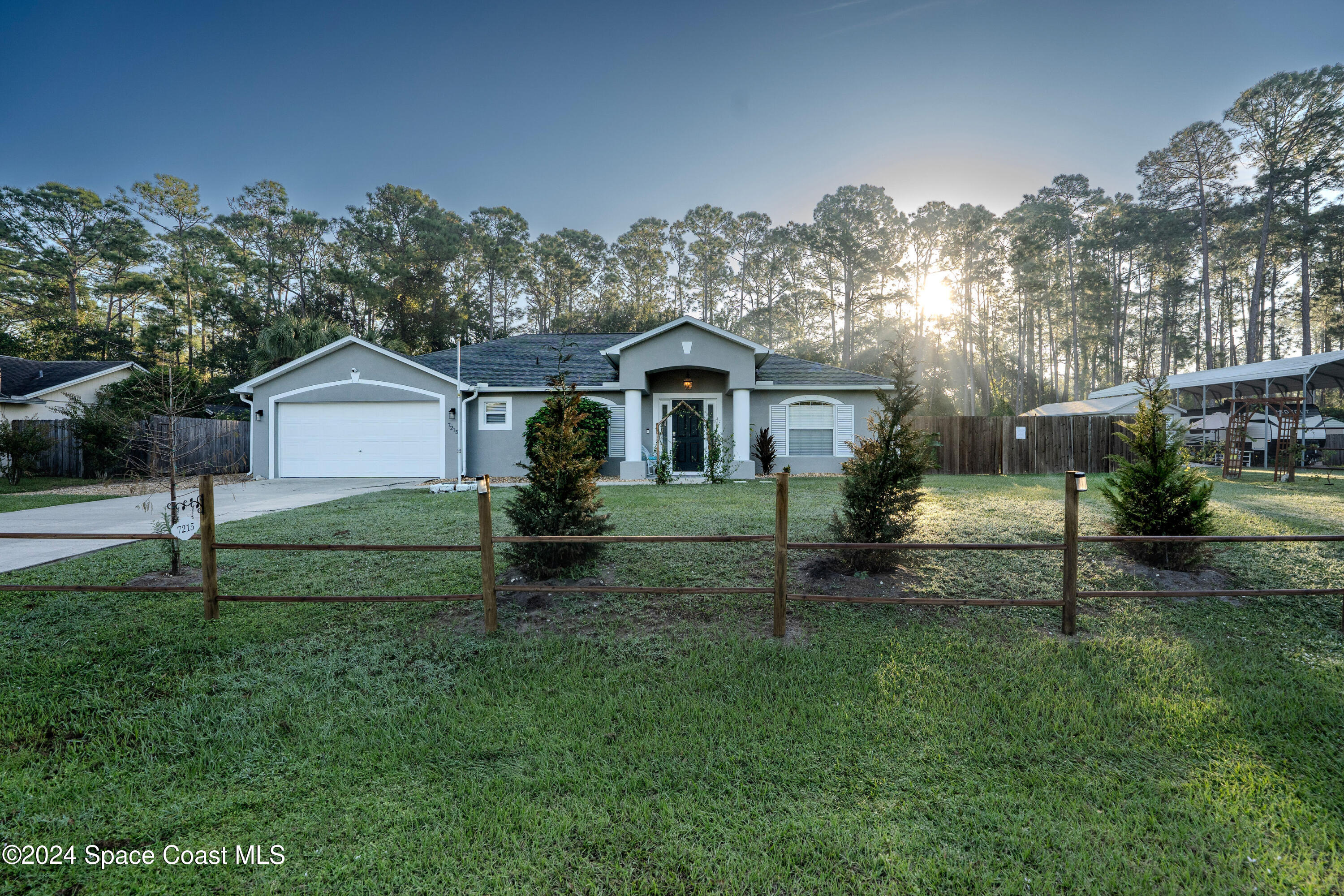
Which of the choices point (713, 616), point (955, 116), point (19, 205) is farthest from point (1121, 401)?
A: point (19, 205)

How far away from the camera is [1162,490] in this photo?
517 cm

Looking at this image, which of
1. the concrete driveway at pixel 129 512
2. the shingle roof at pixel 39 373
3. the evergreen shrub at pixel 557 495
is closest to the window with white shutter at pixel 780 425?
the concrete driveway at pixel 129 512

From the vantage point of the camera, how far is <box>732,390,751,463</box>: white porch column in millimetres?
14586

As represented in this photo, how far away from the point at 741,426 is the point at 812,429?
2498mm

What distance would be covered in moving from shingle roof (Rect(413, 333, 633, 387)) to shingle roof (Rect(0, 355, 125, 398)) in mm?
13821

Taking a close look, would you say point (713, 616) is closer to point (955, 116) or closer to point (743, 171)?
point (955, 116)

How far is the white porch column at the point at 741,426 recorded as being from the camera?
1459 centimetres

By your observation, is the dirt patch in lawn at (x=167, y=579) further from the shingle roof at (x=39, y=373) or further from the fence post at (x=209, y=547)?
the shingle roof at (x=39, y=373)

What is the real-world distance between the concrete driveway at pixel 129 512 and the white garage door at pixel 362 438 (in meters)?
1.00

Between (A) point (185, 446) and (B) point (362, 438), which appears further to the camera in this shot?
(B) point (362, 438)

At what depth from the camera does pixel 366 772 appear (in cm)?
251

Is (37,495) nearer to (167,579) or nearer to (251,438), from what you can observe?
(251,438)

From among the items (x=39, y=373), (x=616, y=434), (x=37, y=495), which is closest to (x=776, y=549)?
(x=616, y=434)

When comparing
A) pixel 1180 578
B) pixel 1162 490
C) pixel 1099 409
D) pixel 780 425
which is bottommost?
pixel 1180 578
